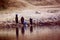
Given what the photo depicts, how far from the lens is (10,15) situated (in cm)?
859

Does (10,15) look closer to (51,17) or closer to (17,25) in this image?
(17,25)

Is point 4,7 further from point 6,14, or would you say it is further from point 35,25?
point 35,25

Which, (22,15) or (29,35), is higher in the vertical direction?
(22,15)

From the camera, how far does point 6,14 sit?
8.65 metres

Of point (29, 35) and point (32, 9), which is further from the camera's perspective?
point (32, 9)

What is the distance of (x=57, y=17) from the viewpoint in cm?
873

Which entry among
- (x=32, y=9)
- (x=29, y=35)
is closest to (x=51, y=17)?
(x=32, y=9)

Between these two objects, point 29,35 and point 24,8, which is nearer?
point 29,35

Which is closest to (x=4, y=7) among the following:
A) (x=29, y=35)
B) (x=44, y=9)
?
(x=44, y=9)

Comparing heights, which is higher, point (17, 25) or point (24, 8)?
point (24, 8)

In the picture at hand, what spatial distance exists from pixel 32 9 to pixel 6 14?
96 cm

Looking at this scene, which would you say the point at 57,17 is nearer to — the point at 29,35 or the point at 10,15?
the point at 10,15

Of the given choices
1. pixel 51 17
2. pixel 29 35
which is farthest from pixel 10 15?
pixel 29 35

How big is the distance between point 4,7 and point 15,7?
15.9 inches
